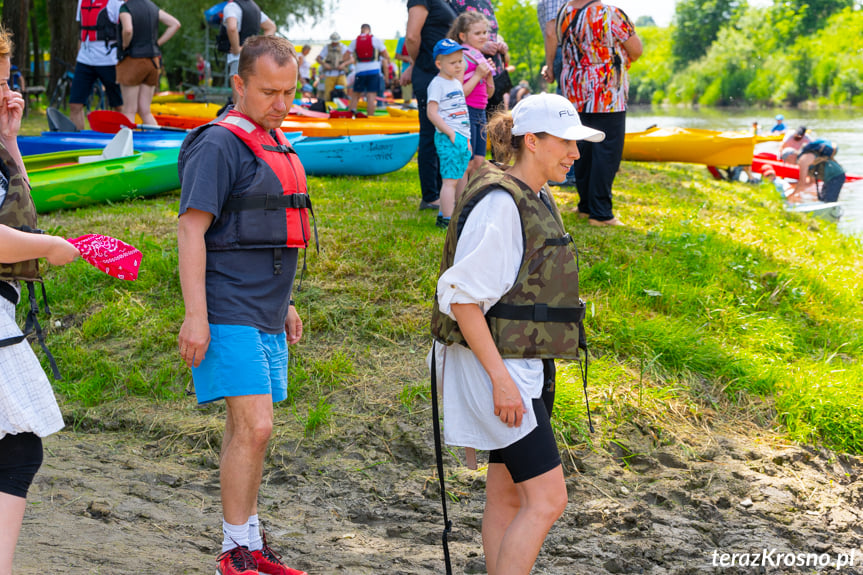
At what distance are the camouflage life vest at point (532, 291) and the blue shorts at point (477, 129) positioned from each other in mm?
3921

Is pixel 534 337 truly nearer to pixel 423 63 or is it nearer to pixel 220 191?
pixel 220 191

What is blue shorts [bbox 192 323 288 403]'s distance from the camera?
270cm

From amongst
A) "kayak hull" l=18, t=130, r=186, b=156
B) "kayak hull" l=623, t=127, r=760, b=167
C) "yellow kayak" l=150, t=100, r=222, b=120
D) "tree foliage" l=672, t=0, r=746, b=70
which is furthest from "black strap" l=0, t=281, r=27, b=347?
"tree foliage" l=672, t=0, r=746, b=70

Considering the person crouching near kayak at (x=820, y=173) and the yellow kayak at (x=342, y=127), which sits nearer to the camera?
the yellow kayak at (x=342, y=127)

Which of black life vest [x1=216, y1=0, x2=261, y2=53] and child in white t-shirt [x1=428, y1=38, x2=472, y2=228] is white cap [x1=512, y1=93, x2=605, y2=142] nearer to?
child in white t-shirt [x1=428, y1=38, x2=472, y2=228]

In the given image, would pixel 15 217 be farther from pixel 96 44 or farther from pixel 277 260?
pixel 96 44

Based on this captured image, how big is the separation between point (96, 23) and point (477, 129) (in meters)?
4.97

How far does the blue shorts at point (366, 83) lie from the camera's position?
14.8 meters

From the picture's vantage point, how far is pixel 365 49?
15.3m

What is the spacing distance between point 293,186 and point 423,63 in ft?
13.5

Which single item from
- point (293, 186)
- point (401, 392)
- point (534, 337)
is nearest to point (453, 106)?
point (401, 392)

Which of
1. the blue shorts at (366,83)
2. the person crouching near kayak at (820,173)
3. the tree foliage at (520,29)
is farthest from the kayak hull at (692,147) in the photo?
the tree foliage at (520,29)

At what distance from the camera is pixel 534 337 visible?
8.45ft

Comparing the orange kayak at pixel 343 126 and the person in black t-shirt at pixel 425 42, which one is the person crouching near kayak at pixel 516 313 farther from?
the orange kayak at pixel 343 126
